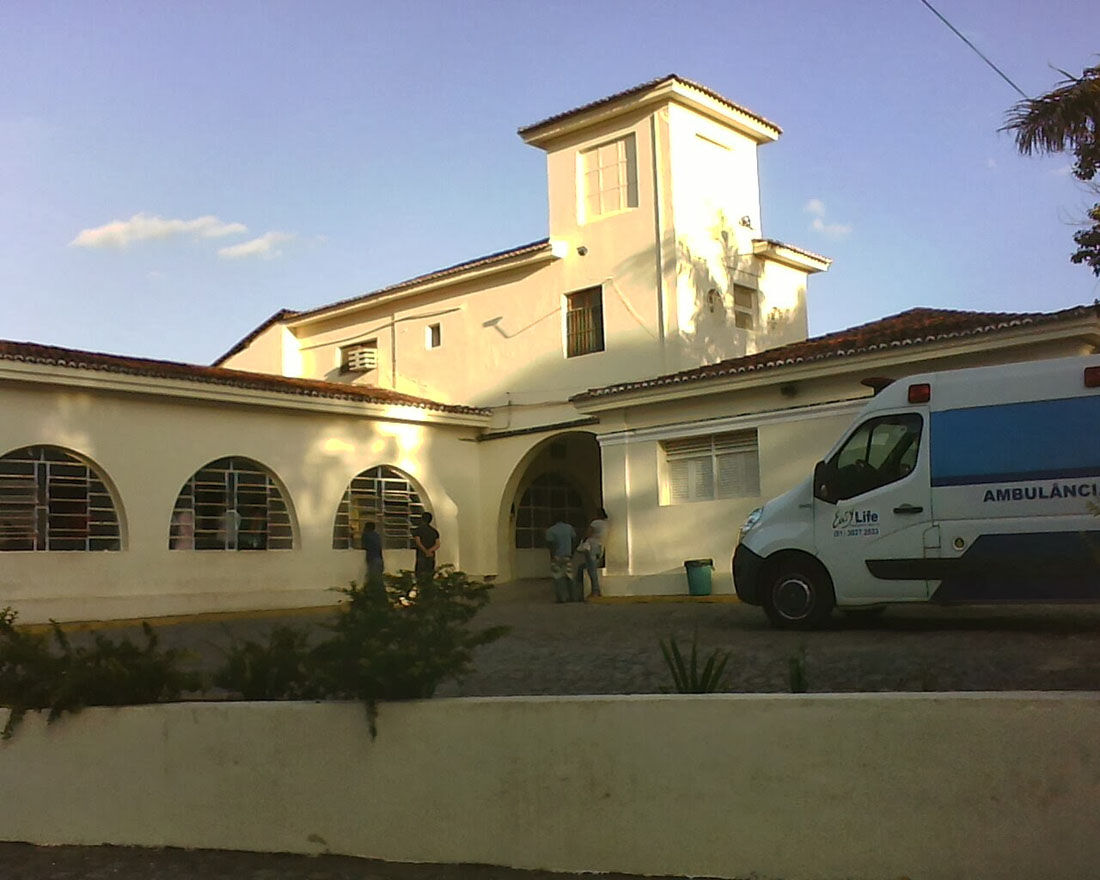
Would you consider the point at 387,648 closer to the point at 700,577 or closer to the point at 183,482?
the point at 700,577

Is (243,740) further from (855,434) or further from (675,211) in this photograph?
(675,211)

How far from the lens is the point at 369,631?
5.95 meters

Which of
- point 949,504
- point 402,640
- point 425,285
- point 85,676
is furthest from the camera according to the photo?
point 425,285

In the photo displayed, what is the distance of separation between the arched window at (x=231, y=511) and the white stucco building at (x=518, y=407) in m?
0.04

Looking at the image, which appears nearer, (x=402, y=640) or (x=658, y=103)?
(x=402, y=640)

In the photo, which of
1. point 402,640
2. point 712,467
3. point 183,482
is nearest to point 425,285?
point 183,482

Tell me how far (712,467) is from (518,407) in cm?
661

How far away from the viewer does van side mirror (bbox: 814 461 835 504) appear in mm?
11422

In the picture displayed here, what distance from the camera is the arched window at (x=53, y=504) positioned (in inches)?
623

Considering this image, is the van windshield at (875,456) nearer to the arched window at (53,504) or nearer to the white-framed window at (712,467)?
the white-framed window at (712,467)

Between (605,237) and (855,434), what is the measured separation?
12.6 meters

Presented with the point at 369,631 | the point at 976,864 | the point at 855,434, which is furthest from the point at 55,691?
the point at 855,434

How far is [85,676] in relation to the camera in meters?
6.70

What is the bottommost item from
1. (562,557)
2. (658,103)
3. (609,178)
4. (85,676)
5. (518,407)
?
(85,676)
